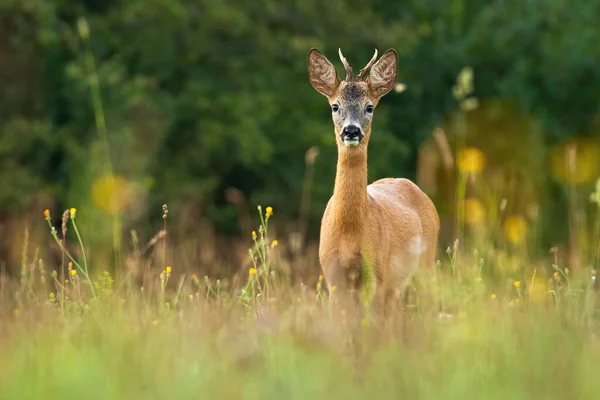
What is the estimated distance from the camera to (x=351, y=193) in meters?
6.36

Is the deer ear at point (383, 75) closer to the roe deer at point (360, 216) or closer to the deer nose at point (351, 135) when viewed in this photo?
the roe deer at point (360, 216)

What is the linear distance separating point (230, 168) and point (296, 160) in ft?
3.73

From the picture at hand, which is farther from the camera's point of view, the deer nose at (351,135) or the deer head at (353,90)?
the deer head at (353,90)

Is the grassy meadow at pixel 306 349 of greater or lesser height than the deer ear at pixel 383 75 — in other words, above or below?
below

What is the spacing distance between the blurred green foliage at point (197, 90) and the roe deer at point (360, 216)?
351 inches

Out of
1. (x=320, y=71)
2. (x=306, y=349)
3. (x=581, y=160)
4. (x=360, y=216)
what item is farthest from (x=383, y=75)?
(x=581, y=160)

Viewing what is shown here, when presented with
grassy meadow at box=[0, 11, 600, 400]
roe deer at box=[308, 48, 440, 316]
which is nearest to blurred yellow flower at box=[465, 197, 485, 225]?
roe deer at box=[308, 48, 440, 316]

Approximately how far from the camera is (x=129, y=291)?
512cm

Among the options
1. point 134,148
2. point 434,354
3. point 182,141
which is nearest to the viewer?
point 434,354

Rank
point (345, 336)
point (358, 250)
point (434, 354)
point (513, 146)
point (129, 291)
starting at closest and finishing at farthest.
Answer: point (434, 354) < point (345, 336) < point (129, 291) < point (358, 250) < point (513, 146)

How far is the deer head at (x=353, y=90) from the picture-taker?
21.1 ft

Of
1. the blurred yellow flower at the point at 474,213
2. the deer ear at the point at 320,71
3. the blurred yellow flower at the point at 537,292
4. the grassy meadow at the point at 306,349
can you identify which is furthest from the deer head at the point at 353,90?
the grassy meadow at the point at 306,349

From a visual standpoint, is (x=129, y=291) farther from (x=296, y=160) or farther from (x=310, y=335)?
(x=296, y=160)

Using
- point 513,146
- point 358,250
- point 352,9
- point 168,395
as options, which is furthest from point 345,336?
point 513,146
